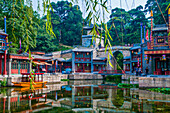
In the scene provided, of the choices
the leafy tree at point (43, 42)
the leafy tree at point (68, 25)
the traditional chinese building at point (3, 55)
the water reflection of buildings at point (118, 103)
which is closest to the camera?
the water reflection of buildings at point (118, 103)

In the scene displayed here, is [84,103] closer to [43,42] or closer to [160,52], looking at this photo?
[160,52]

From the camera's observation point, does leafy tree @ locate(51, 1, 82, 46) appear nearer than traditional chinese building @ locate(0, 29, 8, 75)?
No

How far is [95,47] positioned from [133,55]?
387 inches

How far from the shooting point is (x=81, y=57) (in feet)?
130

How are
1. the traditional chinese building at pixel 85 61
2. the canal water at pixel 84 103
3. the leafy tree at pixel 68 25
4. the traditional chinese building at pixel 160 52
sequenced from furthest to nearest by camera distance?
the leafy tree at pixel 68 25 < the traditional chinese building at pixel 85 61 < the traditional chinese building at pixel 160 52 < the canal water at pixel 84 103

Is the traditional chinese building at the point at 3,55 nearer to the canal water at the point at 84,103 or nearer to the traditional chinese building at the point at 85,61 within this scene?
the canal water at the point at 84,103

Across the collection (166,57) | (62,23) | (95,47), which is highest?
(62,23)

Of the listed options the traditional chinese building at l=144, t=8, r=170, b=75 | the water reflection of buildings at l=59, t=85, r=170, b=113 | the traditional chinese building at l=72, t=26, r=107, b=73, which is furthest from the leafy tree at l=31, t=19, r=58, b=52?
the water reflection of buildings at l=59, t=85, r=170, b=113

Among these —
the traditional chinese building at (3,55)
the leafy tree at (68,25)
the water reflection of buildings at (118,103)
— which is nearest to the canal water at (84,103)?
the water reflection of buildings at (118,103)

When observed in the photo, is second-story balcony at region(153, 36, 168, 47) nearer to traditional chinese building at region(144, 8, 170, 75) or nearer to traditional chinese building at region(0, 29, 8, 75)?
traditional chinese building at region(144, 8, 170, 75)

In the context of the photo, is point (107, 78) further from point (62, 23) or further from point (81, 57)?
point (62, 23)

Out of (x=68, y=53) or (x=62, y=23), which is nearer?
(x=68, y=53)

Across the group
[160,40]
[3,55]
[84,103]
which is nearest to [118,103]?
[84,103]

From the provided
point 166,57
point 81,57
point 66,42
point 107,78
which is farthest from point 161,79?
point 66,42
